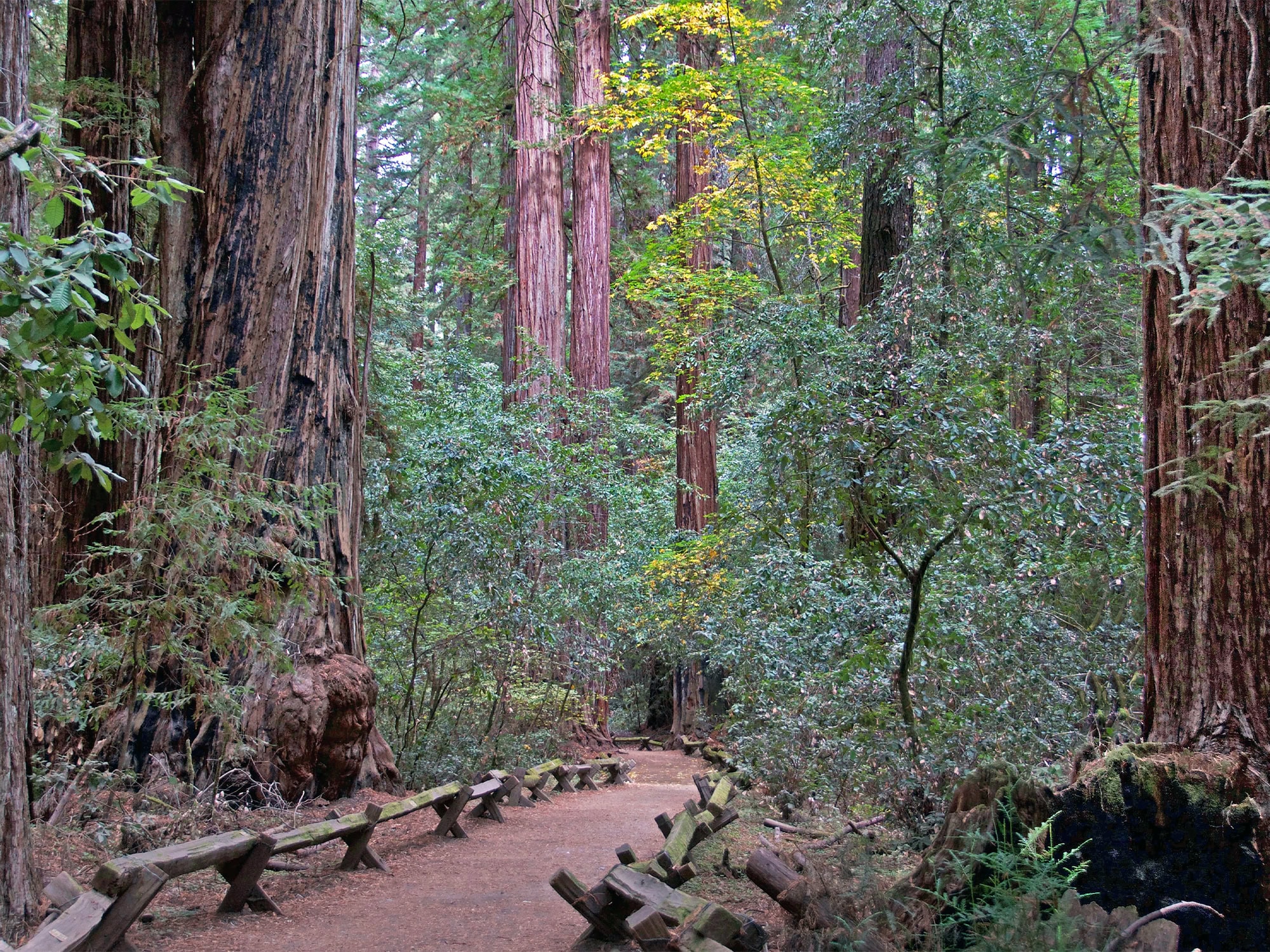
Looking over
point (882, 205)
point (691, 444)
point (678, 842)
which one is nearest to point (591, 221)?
point (691, 444)

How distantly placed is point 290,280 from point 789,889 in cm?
646

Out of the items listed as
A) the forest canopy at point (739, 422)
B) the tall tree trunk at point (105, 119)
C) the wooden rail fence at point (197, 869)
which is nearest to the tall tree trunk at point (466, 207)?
the forest canopy at point (739, 422)

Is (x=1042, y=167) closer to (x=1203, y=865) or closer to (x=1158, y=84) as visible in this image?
(x=1158, y=84)

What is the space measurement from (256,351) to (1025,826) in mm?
6794

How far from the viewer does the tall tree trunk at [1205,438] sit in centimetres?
380

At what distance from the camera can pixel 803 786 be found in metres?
8.18

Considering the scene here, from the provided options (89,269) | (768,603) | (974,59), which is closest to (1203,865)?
(89,269)

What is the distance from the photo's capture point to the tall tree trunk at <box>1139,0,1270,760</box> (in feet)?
12.5

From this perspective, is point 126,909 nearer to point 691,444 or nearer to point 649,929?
point 649,929

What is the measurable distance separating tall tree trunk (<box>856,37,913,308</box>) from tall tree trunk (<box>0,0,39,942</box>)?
7.45m

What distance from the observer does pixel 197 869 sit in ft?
14.9

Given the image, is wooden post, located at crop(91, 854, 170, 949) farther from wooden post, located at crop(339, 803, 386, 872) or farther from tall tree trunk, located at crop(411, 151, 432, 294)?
tall tree trunk, located at crop(411, 151, 432, 294)

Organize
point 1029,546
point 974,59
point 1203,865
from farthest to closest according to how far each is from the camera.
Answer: point 974,59, point 1029,546, point 1203,865

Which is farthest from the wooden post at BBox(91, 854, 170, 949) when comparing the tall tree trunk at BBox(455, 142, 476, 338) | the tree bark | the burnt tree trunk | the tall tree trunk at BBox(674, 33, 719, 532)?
the tree bark
